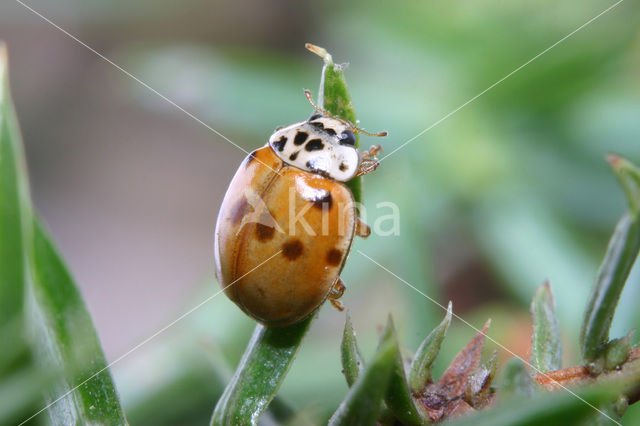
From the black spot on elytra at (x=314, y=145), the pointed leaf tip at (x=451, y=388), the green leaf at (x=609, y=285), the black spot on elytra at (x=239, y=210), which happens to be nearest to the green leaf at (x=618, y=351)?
the green leaf at (x=609, y=285)

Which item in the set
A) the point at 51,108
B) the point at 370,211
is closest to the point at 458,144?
the point at 370,211

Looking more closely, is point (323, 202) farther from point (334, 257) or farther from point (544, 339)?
point (544, 339)

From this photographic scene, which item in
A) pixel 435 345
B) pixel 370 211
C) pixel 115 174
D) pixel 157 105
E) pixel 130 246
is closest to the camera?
pixel 435 345

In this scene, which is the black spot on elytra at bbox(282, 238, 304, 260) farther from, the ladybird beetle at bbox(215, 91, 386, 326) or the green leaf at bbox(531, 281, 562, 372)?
the green leaf at bbox(531, 281, 562, 372)

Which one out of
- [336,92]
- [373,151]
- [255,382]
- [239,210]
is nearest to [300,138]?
[373,151]

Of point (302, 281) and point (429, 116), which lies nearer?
point (302, 281)

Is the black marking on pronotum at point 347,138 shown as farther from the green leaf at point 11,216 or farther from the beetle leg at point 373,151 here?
the green leaf at point 11,216

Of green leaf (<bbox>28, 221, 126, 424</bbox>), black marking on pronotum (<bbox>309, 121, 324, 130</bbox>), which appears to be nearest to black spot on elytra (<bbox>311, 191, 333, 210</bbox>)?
black marking on pronotum (<bbox>309, 121, 324, 130</bbox>)

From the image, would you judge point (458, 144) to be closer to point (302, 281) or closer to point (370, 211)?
point (370, 211)
